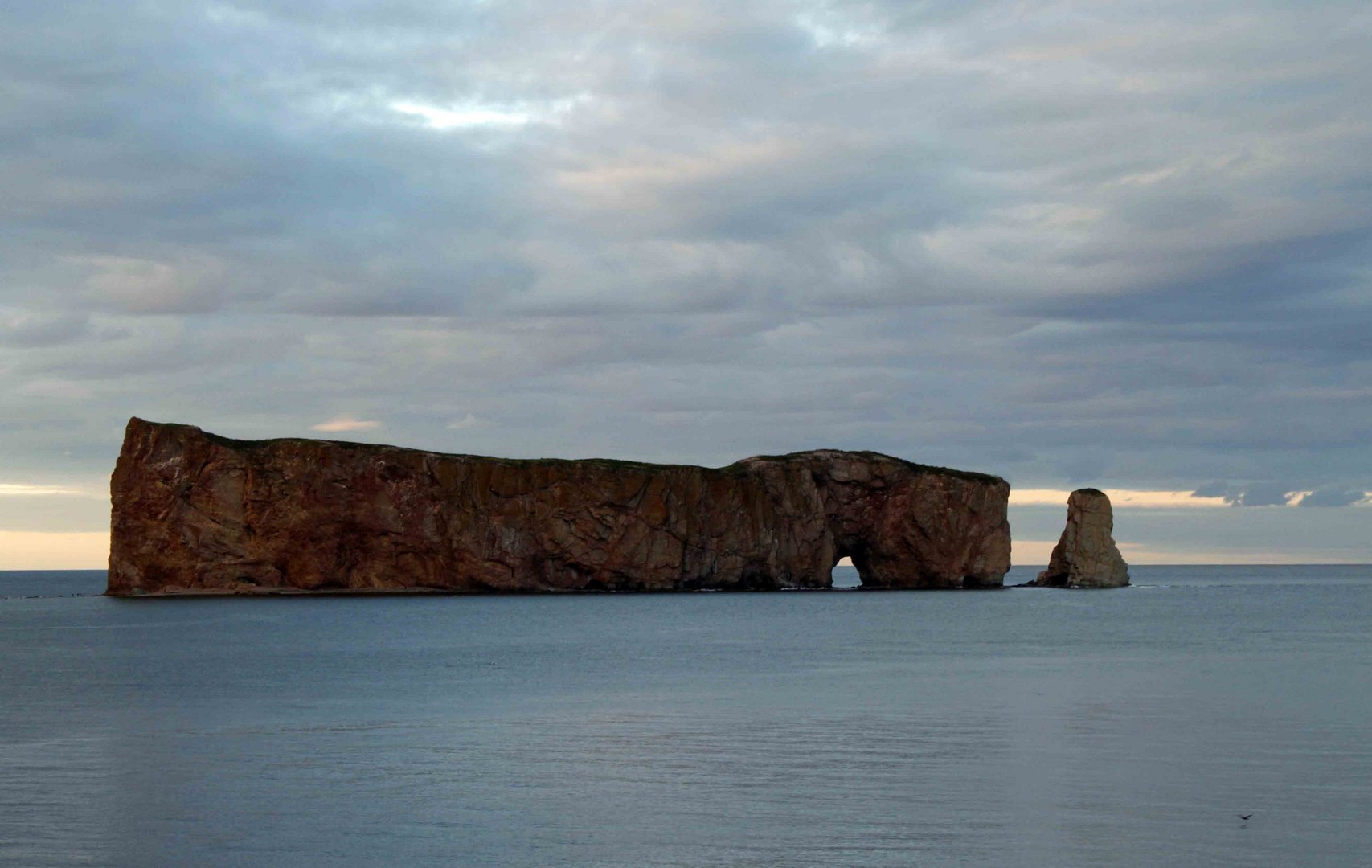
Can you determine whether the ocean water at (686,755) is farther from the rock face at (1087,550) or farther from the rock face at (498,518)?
the rock face at (1087,550)

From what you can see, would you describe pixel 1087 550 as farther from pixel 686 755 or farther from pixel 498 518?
pixel 686 755

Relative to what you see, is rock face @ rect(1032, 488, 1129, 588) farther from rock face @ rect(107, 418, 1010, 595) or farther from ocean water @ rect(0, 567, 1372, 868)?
ocean water @ rect(0, 567, 1372, 868)

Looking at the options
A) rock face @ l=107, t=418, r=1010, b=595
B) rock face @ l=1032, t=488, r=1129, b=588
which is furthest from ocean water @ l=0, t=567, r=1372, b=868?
rock face @ l=1032, t=488, r=1129, b=588

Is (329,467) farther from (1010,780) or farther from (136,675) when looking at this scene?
(1010,780)

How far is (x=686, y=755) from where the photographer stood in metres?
23.9

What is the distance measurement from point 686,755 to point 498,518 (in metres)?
78.9

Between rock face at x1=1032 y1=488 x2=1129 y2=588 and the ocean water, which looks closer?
the ocean water

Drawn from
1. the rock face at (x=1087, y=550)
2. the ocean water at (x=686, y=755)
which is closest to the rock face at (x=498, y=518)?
the rock face at (x=1087, y=550)

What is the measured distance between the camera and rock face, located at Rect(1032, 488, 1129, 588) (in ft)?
384

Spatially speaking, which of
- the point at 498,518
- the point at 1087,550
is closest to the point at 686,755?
the point at 498,518

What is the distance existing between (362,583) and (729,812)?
286ft

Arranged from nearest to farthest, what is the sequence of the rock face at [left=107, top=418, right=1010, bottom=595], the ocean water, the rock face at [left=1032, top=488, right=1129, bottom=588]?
1. the ocean water
2. the rock face at [left=107, top=418, right=1010, bottom=595]
3. the rock face at [left=1032, top=488, right=1129, bottom=588]

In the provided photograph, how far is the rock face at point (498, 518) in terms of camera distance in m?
95.4

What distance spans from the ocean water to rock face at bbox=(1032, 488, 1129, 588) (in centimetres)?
6069
